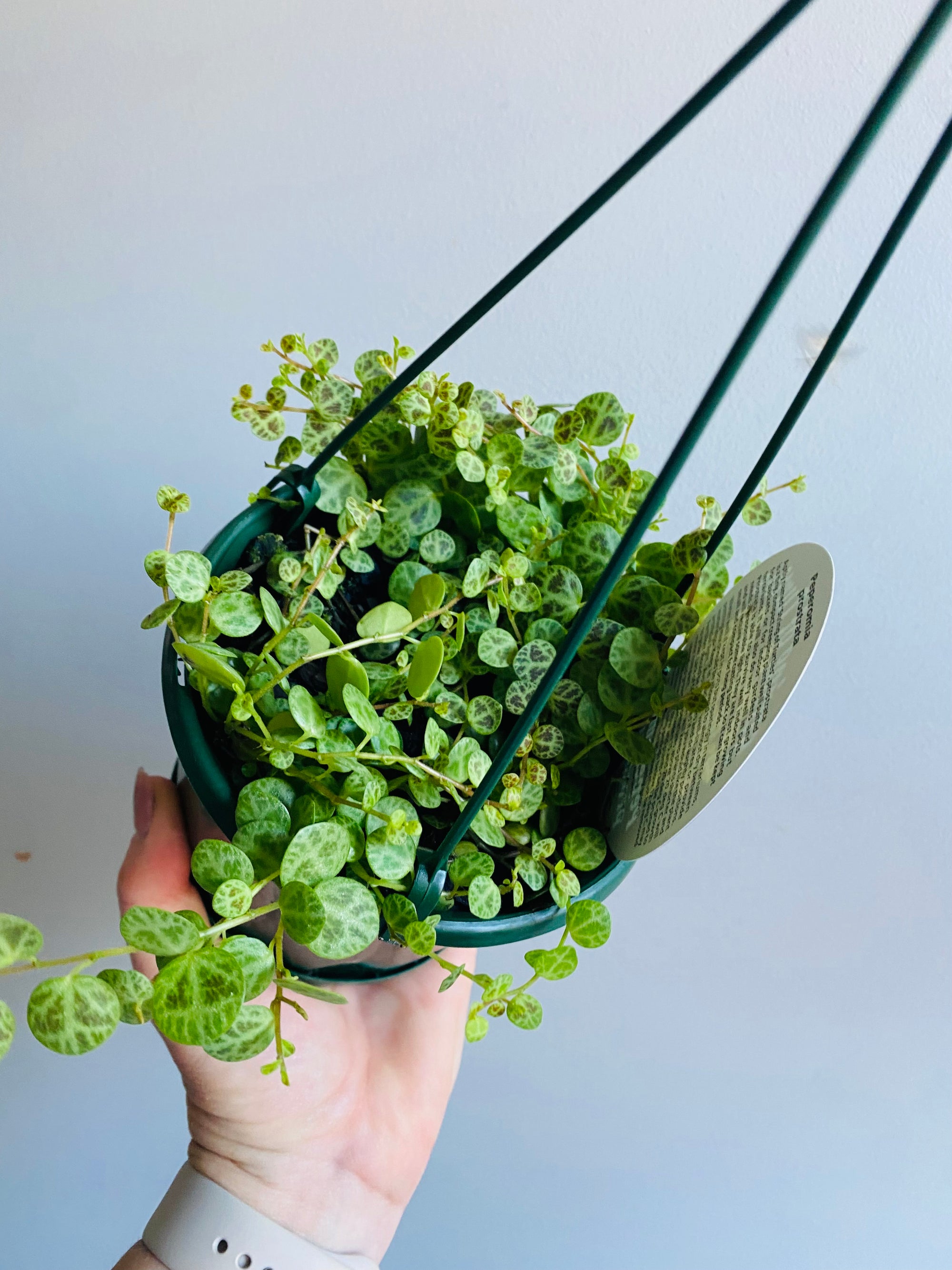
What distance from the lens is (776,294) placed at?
0.93ft

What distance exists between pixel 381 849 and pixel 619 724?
0.16m

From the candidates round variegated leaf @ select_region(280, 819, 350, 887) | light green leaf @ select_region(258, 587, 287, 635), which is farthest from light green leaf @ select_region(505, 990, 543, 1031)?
light green leaf @ select_region(258, 587, 287, 635)

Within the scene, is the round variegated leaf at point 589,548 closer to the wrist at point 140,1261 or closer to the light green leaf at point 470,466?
the light green leaf at point 470,466

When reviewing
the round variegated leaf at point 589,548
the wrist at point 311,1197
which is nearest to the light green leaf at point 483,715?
the round variegated leaf at point 589,548

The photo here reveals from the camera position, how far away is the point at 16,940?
0.34 m

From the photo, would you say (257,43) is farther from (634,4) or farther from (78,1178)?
(78,1178)

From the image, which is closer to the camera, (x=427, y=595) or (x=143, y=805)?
(x=427, y=595)

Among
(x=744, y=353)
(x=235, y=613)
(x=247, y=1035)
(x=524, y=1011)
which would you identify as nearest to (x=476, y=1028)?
(x=524, y=1011)

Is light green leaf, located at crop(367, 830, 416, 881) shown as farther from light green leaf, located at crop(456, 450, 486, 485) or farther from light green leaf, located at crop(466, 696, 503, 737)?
light green leaf, located at crop(456, 450, 486, 485)

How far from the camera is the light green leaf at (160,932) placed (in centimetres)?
37

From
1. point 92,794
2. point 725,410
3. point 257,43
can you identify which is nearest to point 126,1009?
point 92,794

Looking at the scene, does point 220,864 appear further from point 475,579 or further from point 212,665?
point 475,579

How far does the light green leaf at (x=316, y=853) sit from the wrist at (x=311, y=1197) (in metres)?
0.33

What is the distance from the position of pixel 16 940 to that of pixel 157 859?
0.21 metres
